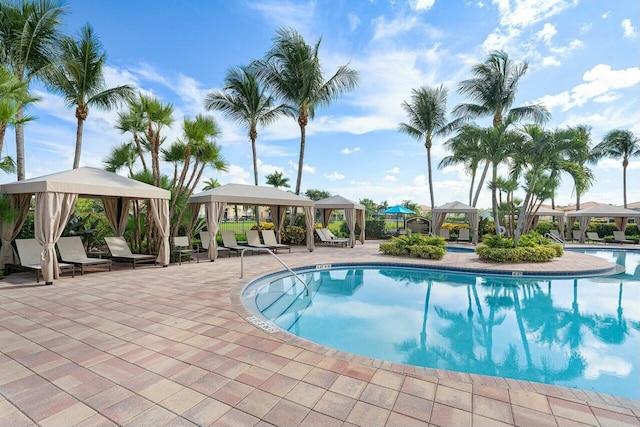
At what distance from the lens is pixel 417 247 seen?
11.7 m

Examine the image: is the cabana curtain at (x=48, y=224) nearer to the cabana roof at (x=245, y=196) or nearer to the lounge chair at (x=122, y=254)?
the lounge chair at (x=122, y=254)

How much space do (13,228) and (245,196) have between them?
6151 millimetres

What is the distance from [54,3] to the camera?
9508mm

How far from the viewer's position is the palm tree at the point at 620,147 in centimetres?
2376

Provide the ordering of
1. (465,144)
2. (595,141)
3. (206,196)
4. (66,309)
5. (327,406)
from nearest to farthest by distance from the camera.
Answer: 1. (327,406)
2. (66,309)
3. (206,196)
4. (465,144)
5. (595,141)

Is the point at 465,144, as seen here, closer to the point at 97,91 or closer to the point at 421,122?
the point at 421,122

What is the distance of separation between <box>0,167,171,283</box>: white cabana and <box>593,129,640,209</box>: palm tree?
31113mm

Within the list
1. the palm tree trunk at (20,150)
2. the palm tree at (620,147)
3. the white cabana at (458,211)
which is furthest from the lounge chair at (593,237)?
the palm tree trunk at (20,150)

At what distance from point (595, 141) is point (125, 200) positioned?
31.9m

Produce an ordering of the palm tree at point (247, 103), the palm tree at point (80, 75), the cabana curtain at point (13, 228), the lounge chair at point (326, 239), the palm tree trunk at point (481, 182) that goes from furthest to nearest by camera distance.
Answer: the palm tree trunk at point (481, 182)
the palm tree at point (247, 103)
the lounge chair at point (326, 239)
the palm tree at point (80, 75)
the cabana curtain at point (13, 228)

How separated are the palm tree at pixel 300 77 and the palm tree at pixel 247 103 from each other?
0.62 metres

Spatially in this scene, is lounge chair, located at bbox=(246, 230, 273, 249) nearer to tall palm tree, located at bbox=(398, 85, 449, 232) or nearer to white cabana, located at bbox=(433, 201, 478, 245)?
white cabana, located at bbox=(433, 201, 478, 245)

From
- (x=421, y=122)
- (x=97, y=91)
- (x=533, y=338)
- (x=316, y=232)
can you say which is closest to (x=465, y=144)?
(x=421, y=122)

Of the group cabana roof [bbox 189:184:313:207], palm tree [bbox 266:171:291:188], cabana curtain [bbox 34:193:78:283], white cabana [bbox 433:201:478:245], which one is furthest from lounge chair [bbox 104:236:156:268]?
palm tree [bbox 266:171:291:188]
